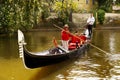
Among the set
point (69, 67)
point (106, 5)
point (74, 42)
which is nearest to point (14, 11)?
point (74, 42)

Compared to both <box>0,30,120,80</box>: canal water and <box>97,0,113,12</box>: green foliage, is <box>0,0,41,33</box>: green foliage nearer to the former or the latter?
<box>0,30,120,80</box>: canal water

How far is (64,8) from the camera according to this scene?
1233 inches

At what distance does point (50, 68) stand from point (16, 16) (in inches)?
153

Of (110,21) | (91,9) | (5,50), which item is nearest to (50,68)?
(5,50)

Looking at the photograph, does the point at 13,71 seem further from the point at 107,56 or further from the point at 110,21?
the point at 110,21

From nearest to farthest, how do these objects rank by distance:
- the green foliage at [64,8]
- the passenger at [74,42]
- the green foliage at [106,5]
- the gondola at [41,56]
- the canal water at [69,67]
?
the gondola at [41,56] < the canal water at [69,67] < the passenger at [74,42] < the green foliage at [64,8] < the green foliage at [106,5]

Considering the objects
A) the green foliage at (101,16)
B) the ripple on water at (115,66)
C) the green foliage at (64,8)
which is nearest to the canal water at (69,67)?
the ripple on water at (115,66)

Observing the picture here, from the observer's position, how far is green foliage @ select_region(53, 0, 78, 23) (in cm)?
3134

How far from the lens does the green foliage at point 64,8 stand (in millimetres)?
31344

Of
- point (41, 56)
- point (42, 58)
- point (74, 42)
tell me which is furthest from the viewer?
point (74, 42)

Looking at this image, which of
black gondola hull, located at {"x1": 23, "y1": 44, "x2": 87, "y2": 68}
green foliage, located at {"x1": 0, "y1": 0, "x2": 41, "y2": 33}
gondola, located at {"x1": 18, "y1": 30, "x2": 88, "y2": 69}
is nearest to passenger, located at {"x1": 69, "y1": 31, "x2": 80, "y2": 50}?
gondola, located at {"x1": 18, "y1": 30, "x2": 88, "y2": 69}

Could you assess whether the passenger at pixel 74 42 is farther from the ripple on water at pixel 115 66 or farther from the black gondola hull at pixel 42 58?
the ripple on water at pixel 115 66

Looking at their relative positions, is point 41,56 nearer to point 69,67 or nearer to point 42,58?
point 42,58

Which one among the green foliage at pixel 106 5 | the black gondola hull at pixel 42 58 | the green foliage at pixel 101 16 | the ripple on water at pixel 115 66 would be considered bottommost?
the green foliage at pixel 101 16
